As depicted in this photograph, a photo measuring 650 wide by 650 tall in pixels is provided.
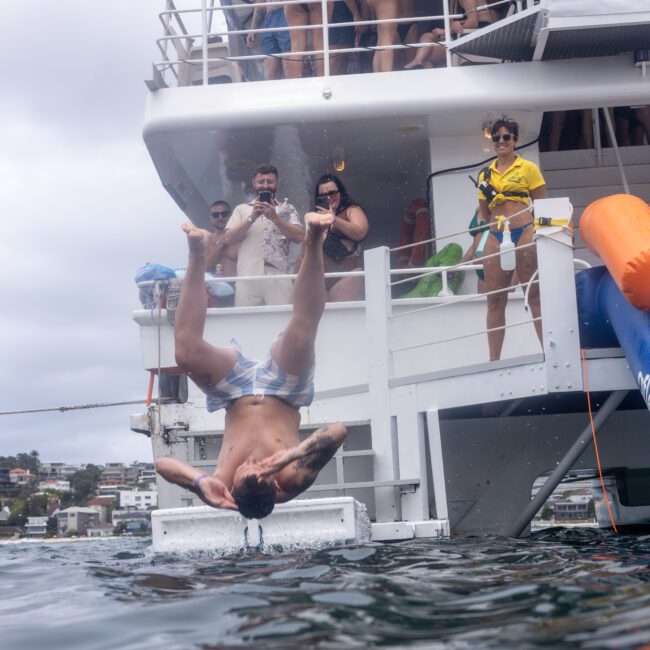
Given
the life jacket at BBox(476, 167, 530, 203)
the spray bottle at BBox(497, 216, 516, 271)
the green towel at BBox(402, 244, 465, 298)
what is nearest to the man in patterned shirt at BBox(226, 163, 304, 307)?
the green towel at BBox(402, 244, 465, 298)

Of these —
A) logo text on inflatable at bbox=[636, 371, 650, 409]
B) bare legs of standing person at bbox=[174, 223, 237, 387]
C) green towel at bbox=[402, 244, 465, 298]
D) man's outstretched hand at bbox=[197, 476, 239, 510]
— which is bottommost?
man's outstretched hand at bbox=[197, 476, 239, 510]

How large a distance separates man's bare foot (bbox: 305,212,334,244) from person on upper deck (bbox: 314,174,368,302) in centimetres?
288

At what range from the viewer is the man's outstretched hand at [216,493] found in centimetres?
545

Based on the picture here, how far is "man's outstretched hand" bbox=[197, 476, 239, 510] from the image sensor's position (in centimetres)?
545

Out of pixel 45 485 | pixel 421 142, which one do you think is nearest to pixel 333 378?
pixel 421 142

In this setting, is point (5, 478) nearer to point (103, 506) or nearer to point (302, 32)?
point (103, 506)

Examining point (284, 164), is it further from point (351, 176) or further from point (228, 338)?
point (228, 338)

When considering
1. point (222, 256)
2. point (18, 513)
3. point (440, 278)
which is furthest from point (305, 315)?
point (18, 513)

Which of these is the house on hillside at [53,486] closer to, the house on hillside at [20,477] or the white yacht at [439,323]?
the house on hillside at [20,477]

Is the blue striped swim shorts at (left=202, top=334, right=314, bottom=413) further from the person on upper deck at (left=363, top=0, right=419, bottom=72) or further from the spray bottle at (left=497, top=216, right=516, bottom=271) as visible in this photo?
the person on upper deck at (left=363, top=0, right=419, bottom=72)

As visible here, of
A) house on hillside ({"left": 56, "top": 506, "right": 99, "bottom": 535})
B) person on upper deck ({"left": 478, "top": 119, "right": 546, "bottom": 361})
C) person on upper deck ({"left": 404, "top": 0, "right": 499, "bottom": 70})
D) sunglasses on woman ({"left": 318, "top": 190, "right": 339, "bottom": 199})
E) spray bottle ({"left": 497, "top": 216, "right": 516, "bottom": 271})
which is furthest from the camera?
house on hillside ({"left": 56, "top": 506, "right": 99, "bottom": 535})

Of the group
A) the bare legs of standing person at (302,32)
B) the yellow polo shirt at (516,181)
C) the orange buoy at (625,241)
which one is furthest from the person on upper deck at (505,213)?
the bare legs of standing person at (302,32)

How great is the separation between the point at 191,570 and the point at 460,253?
4.52m

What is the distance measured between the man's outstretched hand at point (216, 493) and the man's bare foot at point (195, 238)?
134 centimetres
